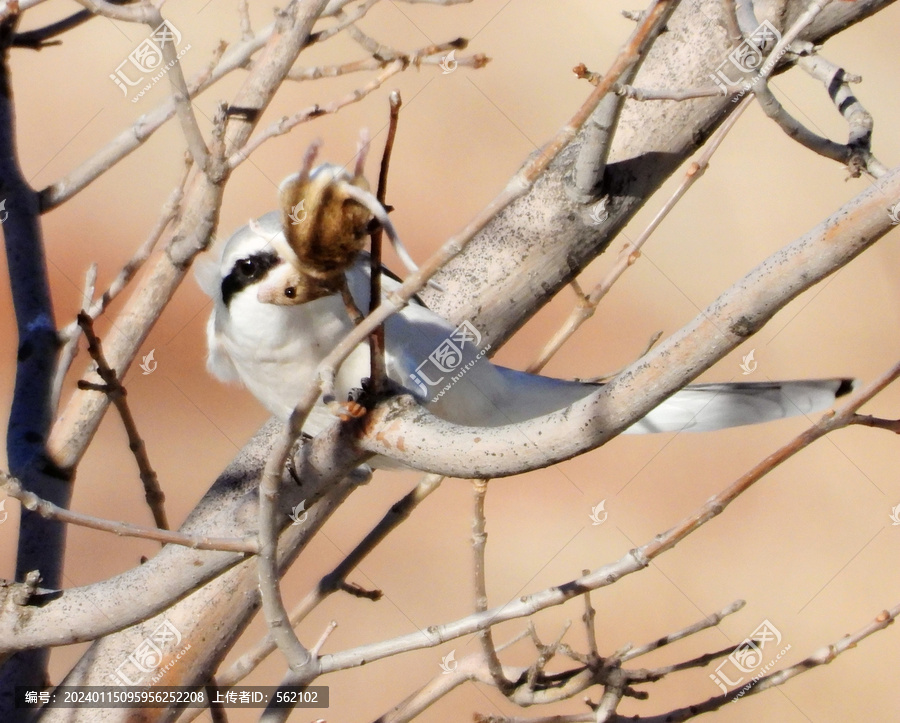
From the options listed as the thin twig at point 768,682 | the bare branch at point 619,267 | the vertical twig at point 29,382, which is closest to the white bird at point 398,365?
the bare branch at point 619,267

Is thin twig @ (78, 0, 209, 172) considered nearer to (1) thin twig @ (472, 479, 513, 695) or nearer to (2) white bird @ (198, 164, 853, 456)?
(2) white bird @ (198, 164, 853, 456)

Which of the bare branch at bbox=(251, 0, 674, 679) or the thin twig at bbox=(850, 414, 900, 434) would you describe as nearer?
the bare branch at bbox=(251, 0, 674, 679)

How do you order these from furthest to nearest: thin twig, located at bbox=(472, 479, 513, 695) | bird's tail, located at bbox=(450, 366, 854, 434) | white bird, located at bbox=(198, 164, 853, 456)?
bird's tail, located at bbox=(450, 366, 854, 434) → white bird, located at bbox=(198, 164, 853, 456) → thin twig, located at bbox=(472, 479, 513, 695)

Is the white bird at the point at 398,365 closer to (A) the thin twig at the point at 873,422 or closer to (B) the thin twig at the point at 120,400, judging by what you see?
(B) the thin twig at the point at 120,400

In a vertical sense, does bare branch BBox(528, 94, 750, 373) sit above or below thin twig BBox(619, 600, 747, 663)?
above

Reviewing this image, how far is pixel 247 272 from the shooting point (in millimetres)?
1275

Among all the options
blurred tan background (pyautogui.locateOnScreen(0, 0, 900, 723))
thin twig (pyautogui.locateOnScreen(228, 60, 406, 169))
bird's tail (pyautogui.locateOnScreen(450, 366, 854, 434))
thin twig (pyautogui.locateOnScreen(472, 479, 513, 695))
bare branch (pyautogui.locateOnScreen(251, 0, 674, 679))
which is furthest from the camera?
blurred tan background (pyautogui.locateOnScreen(0, 0, 900, 723))

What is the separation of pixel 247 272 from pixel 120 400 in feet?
0.90

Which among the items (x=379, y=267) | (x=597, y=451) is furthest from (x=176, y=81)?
(x=597, y=451)

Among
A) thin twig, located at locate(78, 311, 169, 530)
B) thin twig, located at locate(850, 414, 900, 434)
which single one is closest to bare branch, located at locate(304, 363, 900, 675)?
thin twig, located at locate(850, 414, 900, 434)

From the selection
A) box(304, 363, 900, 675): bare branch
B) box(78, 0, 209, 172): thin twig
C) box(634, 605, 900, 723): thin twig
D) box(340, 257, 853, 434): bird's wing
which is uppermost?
box(78, 0, 209, 172): thin twig

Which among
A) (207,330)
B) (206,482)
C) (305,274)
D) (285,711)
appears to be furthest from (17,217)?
(206,482)

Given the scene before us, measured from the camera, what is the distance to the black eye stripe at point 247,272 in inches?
47.9

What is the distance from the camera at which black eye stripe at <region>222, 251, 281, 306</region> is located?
122 cm
